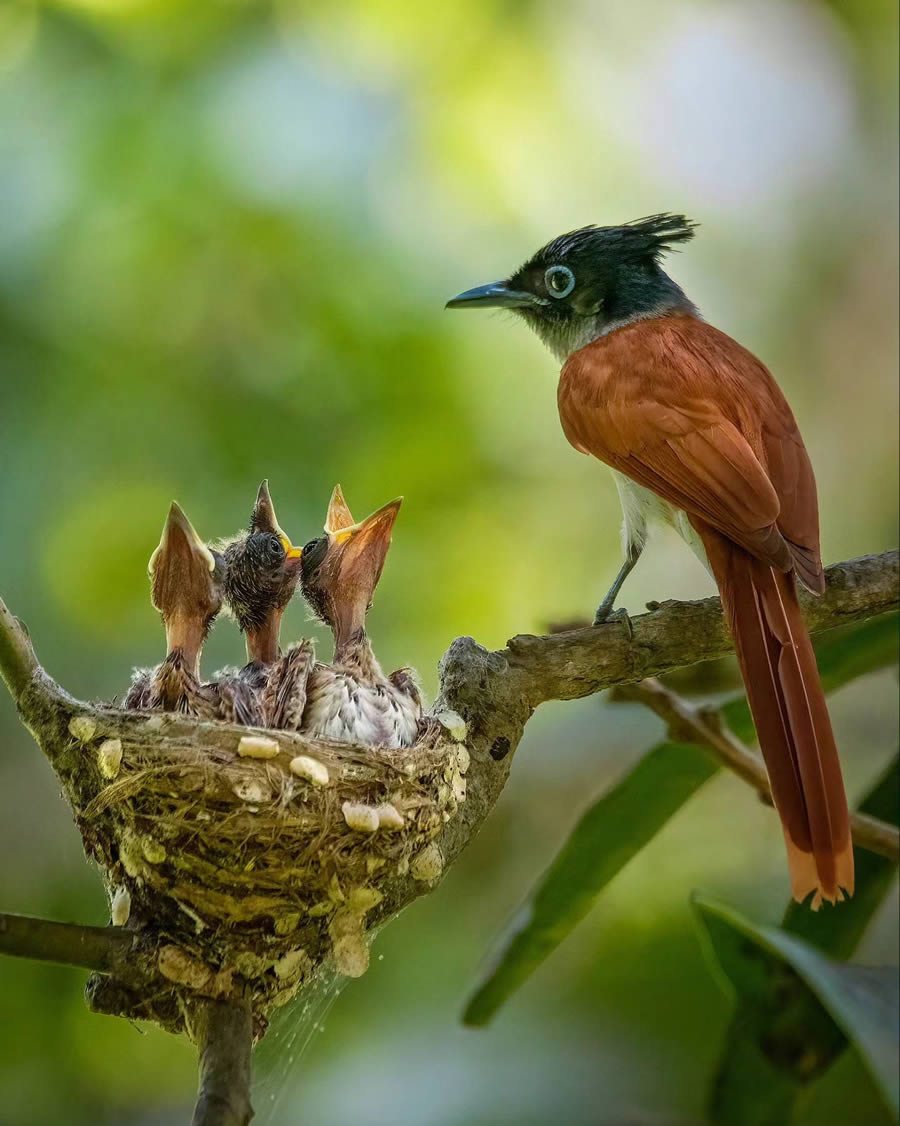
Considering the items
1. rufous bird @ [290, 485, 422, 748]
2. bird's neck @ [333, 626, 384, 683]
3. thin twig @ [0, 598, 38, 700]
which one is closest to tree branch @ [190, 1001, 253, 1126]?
thin twig @ [0, 598, 38, 700]

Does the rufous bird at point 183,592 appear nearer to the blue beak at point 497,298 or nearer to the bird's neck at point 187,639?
the bird's neck at point 187,639

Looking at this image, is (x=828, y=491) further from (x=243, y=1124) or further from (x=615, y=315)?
(x=243, y=1124)

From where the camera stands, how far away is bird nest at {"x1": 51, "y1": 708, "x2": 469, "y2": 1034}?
2.55 meters

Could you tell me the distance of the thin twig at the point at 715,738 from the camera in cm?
318

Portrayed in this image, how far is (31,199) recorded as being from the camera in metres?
5.91

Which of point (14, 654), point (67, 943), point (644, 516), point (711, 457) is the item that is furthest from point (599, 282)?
point (67, 943)

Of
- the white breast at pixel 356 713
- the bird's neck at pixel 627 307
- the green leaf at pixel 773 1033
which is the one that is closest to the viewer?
the white breast at pixel 356 713

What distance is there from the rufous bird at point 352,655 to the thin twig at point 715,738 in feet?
1.85

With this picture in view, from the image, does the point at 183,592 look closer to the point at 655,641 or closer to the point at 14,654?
the point at 14,654

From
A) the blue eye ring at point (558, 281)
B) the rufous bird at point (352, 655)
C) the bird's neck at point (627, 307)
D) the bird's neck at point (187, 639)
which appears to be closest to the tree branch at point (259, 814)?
the rufous bird at point (352, 655)

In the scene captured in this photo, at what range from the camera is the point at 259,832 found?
8.67 feet

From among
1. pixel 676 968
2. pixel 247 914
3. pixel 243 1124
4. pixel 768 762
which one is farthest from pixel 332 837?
pixel 676 968

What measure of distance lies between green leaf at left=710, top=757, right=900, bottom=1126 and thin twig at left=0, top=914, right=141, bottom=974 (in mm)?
1803

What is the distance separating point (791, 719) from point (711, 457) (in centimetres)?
70
